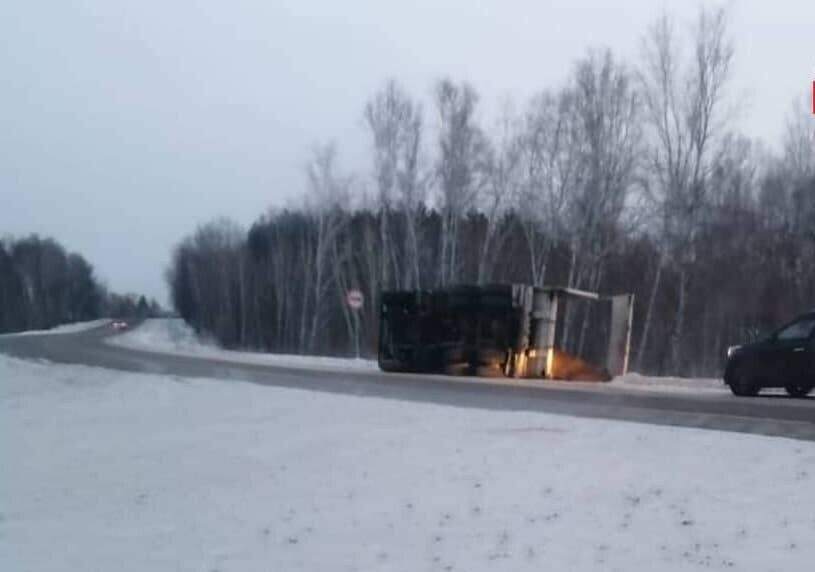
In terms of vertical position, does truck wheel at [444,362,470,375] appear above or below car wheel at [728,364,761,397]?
below

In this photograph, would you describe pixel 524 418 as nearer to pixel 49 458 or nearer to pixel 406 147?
pixel 49 458

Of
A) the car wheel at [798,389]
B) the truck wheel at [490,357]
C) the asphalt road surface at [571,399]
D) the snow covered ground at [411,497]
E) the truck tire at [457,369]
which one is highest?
the truck wheel at [490,357]

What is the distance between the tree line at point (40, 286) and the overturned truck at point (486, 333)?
99.7 m

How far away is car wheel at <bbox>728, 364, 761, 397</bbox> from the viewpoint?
24250mm

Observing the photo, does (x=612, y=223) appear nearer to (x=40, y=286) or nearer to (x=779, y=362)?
(x=779, y=362)

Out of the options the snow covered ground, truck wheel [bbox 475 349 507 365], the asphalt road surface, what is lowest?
the snow covered ground

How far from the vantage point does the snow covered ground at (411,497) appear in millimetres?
9609

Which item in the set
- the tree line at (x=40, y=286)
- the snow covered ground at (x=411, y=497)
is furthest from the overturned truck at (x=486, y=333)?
the tree line at (x=40, y=286)

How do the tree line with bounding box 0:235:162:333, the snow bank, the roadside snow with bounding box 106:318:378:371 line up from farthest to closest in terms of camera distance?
the tree line with bounding box 0:235:162:333
the roadside snow with bounding box 106:318:378:371
the snow bank

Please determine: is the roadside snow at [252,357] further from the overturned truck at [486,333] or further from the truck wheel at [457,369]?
the truck wheel at [457,369]

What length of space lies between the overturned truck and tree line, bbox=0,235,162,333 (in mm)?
99744

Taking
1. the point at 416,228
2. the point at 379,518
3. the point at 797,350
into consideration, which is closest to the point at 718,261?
the point at 416,228

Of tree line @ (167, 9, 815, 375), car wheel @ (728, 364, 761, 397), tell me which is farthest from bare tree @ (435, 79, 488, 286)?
car wheel @ (728, 364, 761, 397)

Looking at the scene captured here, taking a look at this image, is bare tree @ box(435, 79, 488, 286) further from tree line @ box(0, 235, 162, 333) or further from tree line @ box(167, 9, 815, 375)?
tree line @ box(0, 235, 162, 333)
